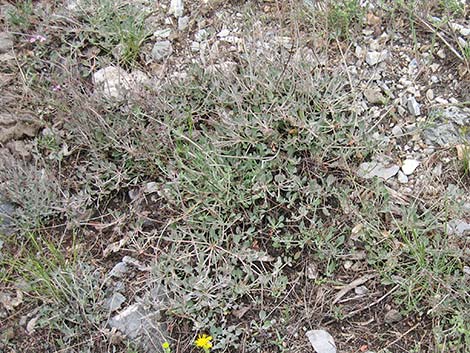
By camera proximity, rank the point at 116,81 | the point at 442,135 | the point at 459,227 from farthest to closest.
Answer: the point at 116,81
the point at 442,135
the point at 459,227

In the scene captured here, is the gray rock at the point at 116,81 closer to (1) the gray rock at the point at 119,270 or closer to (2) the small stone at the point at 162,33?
(2) the small stone at the point at 162,33

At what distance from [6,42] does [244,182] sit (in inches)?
72.0

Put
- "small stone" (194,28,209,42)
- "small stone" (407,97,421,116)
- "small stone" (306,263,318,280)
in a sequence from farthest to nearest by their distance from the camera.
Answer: "small stone" (194,28,209,42) → "small stone" (407,97,421,116) → "small stone" (306,263,318,280)

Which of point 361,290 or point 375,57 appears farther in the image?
point 375,57

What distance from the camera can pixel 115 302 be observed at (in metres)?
2.81

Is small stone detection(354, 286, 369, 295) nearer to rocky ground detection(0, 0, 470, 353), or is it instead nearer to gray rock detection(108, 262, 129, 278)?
rocky ground detection(0, 0, 470, 353)

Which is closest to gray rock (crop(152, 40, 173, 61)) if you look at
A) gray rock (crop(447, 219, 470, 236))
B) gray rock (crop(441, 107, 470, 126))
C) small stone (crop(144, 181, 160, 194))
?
small stone (crop(144, 181, 160, 194))

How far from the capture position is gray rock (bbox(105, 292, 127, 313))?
2797 mm

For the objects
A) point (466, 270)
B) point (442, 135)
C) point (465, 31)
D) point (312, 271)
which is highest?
point (465, 31)

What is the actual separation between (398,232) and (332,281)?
0.37 metres

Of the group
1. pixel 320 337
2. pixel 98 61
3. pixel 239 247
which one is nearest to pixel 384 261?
pixel 320 337

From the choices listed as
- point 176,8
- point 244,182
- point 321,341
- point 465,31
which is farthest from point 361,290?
point 176,8

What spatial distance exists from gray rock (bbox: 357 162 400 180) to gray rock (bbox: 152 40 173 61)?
1308 millimetres

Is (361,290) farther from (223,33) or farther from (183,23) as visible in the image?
(183,23)
